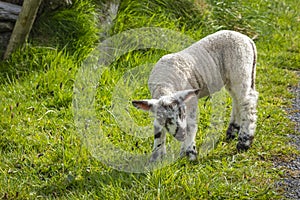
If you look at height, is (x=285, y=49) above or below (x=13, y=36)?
above

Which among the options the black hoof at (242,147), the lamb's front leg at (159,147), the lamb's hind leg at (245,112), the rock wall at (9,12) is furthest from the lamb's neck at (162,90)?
the rock wall at (9,12)

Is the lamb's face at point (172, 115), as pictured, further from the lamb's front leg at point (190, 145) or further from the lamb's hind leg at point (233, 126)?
the lamb's hind leg at point (233, 126)

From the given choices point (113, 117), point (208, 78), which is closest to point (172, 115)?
point (208, 78)

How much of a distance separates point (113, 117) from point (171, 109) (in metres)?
1.42

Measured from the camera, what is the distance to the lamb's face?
4480 mm

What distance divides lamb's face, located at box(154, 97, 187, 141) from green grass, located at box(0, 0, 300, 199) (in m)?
0.39

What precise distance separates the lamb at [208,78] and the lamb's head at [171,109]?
0.05 m

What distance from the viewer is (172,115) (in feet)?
14.7

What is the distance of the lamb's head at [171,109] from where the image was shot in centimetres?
448

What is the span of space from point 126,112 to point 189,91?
1.42 m

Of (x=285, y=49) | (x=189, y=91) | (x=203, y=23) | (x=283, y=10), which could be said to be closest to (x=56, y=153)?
(x=189, y=91)

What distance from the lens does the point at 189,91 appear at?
4.52 metres

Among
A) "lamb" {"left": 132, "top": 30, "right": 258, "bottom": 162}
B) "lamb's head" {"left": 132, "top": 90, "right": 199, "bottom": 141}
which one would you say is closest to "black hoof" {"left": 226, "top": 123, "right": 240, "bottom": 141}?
"lamb" {"left": 132, "top": 30, "right": 258, "bottom": 162}

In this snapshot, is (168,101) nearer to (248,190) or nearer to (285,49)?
(248,190)
